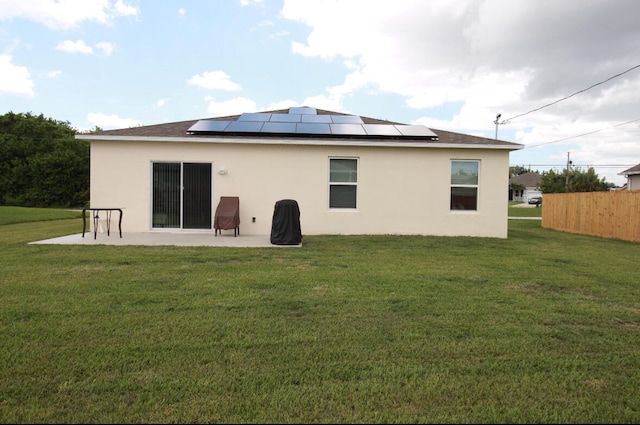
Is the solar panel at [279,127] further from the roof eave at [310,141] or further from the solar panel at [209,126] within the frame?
the solar panel at [209,126]

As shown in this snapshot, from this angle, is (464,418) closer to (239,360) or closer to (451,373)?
(451,373)

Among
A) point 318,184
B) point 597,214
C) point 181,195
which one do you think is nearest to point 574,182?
point 597,214

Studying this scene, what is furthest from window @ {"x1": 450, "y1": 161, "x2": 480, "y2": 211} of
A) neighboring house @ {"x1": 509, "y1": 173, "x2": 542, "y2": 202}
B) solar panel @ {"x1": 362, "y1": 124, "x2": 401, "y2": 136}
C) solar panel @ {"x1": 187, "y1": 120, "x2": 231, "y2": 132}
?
neighboring house @ {"x1": 509, "y1": 173, "x2": 542, "y2": 202}

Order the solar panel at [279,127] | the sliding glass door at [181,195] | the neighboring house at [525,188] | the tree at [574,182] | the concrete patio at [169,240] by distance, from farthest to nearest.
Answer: the neighboring house at [525,188], the tree at [574,182], the solar panel at [279,127], the sliding glass door at [181,195], the concrete patio at [169,240]

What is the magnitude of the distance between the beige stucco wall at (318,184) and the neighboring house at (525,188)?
195 ft

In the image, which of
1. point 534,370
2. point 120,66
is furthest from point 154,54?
point 534,370

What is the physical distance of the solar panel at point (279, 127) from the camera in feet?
37.4

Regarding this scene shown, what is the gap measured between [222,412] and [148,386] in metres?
0.60

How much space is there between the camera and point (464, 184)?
38.1ft

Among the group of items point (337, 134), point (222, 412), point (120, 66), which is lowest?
point (222, 412)

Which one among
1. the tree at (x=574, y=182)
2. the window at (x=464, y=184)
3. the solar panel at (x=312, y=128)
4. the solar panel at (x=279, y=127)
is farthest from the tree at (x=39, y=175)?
the tree at (x=574, y=182)

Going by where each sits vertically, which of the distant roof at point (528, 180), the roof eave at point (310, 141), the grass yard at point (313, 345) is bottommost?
the grass yard at point (313, 345)

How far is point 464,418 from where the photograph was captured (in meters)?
2.18

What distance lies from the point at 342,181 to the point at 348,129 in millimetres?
1660
